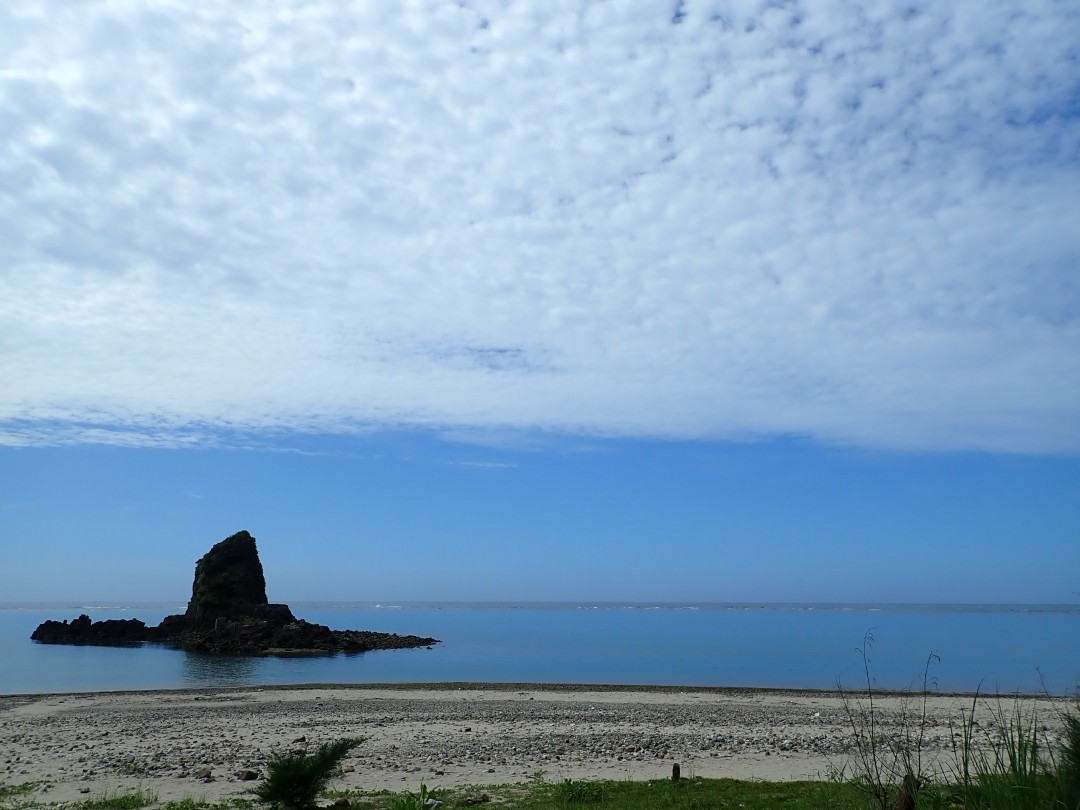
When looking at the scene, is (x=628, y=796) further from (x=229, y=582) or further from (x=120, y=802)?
(x=229, y=582)

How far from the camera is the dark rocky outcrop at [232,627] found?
279ft

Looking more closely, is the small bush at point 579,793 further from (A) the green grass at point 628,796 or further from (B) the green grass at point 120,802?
(B) the green grass at point 120,802

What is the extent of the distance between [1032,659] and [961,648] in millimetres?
13019

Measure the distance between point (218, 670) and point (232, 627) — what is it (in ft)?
116

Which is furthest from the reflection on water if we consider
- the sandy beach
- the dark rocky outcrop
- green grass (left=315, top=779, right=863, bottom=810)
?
green grass (left=315, top=779, right=863, bottom=810)

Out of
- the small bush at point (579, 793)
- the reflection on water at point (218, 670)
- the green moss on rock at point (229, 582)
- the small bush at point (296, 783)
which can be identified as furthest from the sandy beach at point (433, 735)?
the green moss on rock at point (229, 582)

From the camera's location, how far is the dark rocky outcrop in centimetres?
8494

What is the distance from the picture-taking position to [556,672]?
53.3 metres

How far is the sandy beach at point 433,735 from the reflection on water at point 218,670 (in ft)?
29.3

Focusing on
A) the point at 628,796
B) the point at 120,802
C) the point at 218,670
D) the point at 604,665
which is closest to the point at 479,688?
the point at 604,665

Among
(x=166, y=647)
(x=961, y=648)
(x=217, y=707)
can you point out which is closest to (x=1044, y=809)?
(x=217, y=707)

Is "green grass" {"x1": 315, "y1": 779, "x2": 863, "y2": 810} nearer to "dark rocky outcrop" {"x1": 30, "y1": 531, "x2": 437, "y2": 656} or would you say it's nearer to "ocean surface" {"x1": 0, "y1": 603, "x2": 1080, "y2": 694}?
"ocean surface" {"x1": 0, "y1": 603, "x2": 1080, "y2": 694}

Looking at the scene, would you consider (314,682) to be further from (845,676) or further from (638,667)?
(845,676)

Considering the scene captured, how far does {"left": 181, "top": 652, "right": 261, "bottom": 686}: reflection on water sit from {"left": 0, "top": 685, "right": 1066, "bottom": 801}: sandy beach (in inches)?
352
